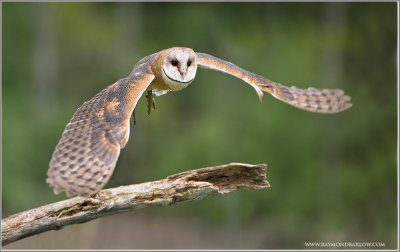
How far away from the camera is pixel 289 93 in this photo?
373 cm

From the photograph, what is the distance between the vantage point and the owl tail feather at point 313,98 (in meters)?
3.63

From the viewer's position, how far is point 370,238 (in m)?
8.62

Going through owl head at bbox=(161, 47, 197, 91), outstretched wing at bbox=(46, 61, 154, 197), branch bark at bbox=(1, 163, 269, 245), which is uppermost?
owl head at bbox=(161, 47, 197, 91)

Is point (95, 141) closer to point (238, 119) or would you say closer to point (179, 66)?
point (179, 66)

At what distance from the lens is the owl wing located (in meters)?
3.59

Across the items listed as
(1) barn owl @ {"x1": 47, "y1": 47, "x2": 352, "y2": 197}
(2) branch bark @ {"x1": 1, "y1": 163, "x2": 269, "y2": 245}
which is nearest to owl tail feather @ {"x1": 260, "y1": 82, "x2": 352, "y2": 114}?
(1) barn owl @ {"x1": 47, "y1": 47, "x2": 352, "y2": 197}

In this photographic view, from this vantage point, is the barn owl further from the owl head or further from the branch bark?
the branch bark

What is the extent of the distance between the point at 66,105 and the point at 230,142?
2206 mm

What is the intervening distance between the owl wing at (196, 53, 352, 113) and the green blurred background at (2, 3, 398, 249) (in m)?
4.14

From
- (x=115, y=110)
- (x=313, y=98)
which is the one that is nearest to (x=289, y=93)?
(x=313, y=98)

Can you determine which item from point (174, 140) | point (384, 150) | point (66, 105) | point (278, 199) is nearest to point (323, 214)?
point (278, 199)

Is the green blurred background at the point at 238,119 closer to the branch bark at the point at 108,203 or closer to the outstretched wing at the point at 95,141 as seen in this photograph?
the outstretched wing at the point at 95,141

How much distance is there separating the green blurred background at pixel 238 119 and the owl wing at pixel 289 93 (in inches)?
163

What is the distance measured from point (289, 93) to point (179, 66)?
2.30ft
